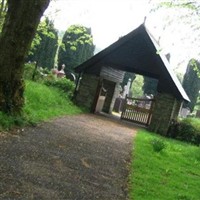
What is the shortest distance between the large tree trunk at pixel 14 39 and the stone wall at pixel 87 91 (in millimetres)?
13506

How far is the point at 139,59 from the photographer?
2373 cm

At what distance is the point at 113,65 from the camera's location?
24.4m

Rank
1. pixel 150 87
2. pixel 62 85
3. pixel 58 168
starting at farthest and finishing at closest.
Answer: pixel 150 87 → pixel 62 85 → pixel 58 168

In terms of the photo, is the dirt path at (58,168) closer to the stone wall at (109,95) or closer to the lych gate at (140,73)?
the lych gate at (140,73)

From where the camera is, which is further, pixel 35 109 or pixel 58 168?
pixel 35 109

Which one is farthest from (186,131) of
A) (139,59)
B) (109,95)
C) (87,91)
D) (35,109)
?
(35,109)

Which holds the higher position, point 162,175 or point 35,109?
point 35,109

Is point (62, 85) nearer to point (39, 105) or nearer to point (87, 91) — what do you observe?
point (87, 91)

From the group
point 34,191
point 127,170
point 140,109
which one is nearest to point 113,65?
point 140,109

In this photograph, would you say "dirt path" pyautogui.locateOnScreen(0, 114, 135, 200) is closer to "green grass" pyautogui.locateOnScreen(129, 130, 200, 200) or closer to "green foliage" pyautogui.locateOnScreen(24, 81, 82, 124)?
"green grass" pyautogui.locateOnScreen(129, 130, 200, 200)

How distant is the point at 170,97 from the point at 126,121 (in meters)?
3.76

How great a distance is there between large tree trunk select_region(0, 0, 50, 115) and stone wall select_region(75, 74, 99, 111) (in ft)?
44.3

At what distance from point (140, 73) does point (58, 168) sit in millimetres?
17388

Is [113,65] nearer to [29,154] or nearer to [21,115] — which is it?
[21,115]
